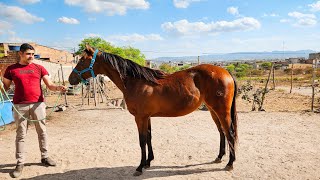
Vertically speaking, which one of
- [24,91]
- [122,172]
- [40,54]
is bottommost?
[122,172]

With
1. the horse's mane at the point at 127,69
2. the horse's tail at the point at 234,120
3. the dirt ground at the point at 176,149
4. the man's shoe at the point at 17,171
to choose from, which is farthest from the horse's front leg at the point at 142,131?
the man's shoe at the point at 17,171

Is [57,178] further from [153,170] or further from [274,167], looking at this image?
[274,167]

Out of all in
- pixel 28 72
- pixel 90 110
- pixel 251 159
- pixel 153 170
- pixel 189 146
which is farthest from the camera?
pixel 90 110

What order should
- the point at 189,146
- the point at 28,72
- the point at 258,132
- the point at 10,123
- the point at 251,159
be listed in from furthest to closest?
the point at 10,123
the point at 258,132
the point at 189,146
the point at 251,159
the point at 28,72

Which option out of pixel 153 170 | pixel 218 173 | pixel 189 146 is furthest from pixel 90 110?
pixel 218 173

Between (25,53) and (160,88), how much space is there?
2066mm

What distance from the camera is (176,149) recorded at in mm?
5012

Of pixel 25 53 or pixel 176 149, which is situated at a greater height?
pixel 25 53

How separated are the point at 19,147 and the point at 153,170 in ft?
6.95

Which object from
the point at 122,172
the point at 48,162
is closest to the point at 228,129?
the point at 122,172

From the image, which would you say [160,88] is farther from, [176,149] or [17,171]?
[17,171]

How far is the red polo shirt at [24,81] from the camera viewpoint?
3752mm

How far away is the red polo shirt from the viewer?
3752 millimetres

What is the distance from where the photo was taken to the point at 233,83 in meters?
3.96
